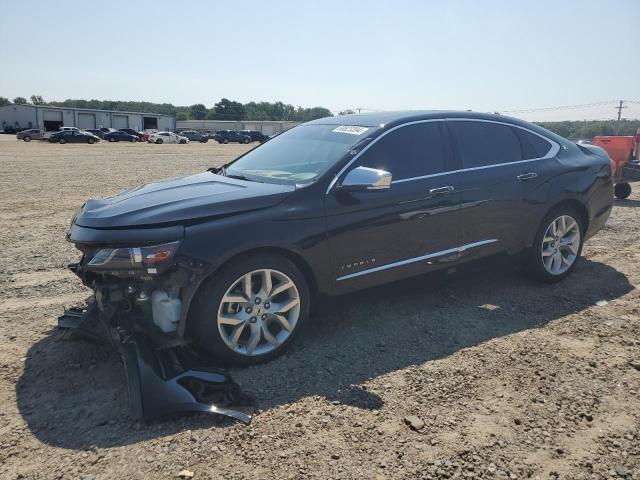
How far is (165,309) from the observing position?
332 centimetres

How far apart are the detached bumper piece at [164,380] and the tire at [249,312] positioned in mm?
221

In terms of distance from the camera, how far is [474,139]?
4758mm

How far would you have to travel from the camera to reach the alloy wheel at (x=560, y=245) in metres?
5.19

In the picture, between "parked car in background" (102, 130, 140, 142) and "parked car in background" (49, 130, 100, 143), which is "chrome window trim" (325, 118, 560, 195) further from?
"parked car in background" (102, 130, 140, 142)

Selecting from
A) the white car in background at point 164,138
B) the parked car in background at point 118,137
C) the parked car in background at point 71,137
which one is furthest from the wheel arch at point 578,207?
the parked car in background at point 118,137

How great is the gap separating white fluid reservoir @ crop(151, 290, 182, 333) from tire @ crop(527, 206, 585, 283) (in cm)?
353

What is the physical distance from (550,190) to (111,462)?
4.44m

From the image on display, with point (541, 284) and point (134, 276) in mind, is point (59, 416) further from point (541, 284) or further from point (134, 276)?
point (541, 284)

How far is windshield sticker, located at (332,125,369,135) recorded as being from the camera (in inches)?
169

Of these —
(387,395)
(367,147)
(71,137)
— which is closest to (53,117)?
(71,137)

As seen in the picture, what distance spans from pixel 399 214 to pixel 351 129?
89cm

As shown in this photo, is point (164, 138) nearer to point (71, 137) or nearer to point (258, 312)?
point (71, 137)

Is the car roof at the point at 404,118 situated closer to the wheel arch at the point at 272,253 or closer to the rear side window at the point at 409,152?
the rear side window at the point at 409,152

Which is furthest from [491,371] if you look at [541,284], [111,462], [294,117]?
[294,117]
